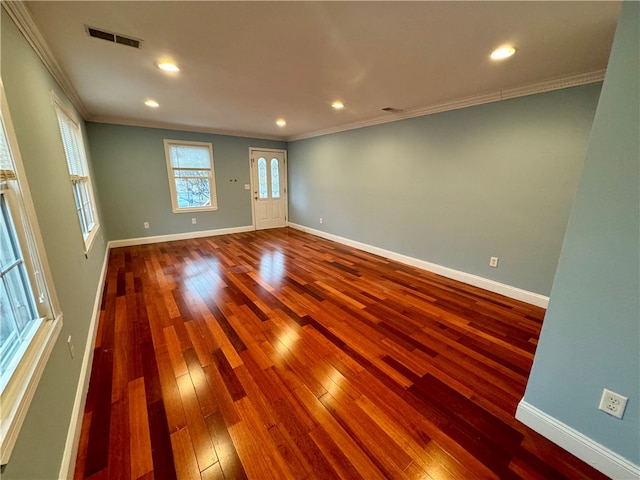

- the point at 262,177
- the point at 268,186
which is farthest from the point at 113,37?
the point at 268,186

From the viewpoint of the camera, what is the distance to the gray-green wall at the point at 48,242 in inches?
37.4

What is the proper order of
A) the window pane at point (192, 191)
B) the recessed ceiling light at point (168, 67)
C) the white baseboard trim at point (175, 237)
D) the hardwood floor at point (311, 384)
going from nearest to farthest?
the hardwood floor at point (311, 384), the recessed ceiling light at point (168, 67), the white baseboard trim at point (175, 237), the window pane at point (192, 191)

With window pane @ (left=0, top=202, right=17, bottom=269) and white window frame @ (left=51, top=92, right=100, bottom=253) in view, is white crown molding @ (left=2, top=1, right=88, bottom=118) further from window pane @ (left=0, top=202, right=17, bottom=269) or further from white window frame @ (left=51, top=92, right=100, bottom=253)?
window pane @ (left=0, top=202, right=17, bottom=269)

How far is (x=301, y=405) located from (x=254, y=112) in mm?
3851

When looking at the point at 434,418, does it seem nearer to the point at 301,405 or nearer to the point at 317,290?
the point at 301,405

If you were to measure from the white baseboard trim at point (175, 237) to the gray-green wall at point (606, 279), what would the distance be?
5.90 meters

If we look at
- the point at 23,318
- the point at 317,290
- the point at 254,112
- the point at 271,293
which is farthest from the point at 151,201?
the point at 23,318

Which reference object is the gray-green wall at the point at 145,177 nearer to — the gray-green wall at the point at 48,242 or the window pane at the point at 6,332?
the gray-green wall at the point at 48,242

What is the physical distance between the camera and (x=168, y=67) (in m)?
2.29

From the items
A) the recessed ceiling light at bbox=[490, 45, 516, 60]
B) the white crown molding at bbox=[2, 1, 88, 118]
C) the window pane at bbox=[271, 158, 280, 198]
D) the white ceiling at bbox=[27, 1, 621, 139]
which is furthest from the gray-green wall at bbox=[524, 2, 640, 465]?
the window pane at bbox=[271, 158, 280, 198]

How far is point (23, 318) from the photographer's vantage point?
1.13 metres

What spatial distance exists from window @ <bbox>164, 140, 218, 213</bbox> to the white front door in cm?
99

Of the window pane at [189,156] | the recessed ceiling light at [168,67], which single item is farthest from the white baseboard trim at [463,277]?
the recessed ceiling light at [168,67]

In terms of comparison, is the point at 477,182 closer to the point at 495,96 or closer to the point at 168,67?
the point at 495,96
